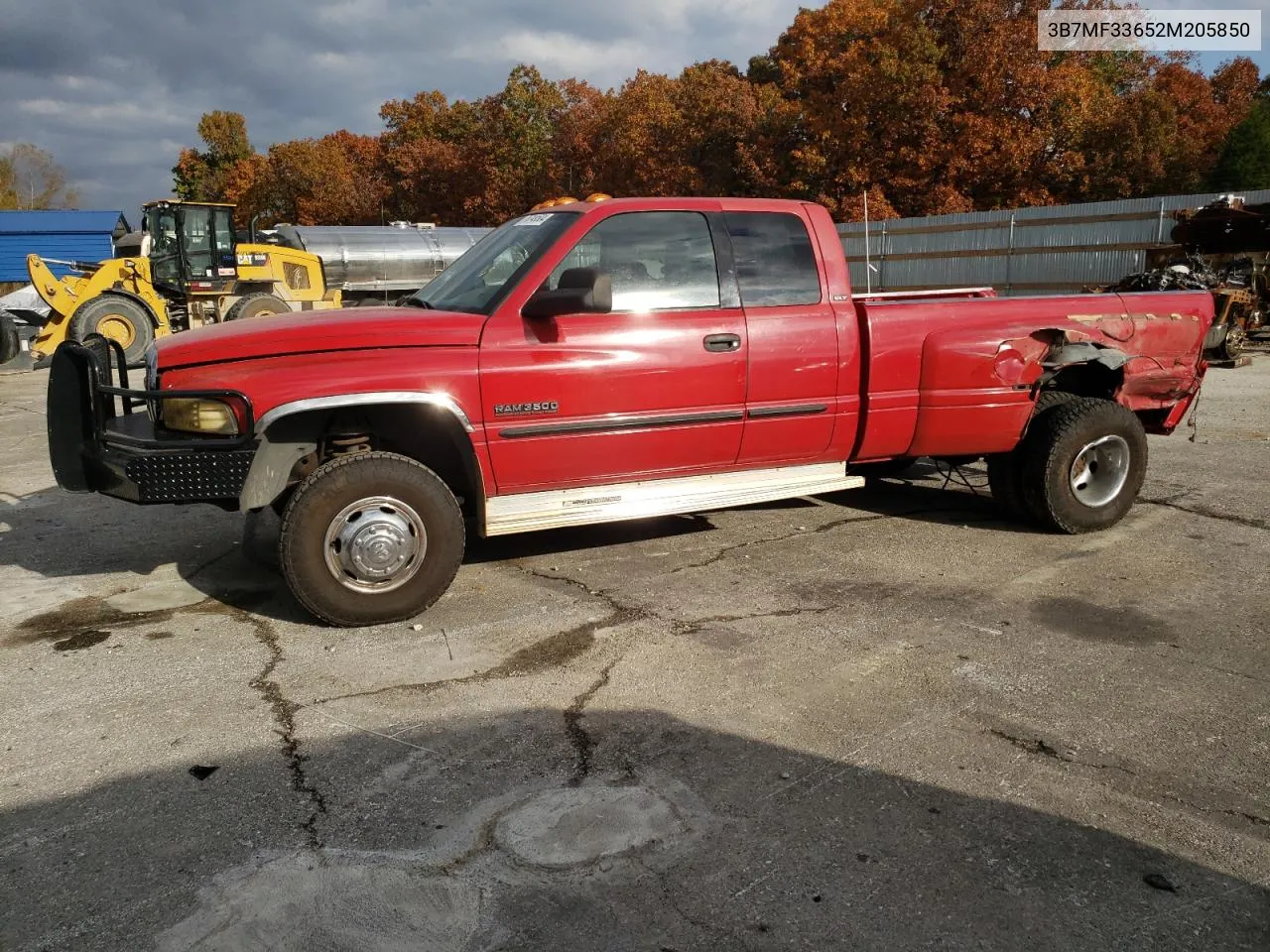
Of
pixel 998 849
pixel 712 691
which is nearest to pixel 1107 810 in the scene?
pixel 998 849

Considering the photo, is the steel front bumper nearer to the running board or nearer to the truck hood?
the truck hood

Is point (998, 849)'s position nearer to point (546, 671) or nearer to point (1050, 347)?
point (546, 671)

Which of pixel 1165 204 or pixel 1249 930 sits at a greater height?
pixel 1165 204

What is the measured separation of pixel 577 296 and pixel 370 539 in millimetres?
1432

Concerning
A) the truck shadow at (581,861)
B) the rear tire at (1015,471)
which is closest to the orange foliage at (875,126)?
the rear tire at (1015,471)

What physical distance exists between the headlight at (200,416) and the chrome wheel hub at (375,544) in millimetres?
619

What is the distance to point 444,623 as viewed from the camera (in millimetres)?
4656

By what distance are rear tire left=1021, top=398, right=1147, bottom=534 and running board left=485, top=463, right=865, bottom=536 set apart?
45.4 inches

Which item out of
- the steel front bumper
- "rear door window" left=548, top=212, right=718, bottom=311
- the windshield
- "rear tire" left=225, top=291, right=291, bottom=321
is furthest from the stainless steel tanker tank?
the steel front bumper

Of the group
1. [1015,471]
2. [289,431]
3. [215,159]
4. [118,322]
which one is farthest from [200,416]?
[215,159]

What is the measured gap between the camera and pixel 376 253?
23953 mm

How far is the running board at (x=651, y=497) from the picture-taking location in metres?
4.86

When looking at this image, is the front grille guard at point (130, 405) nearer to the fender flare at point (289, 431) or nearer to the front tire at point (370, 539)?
the fender flare at point (289, 431)

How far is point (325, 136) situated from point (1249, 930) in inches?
2701
